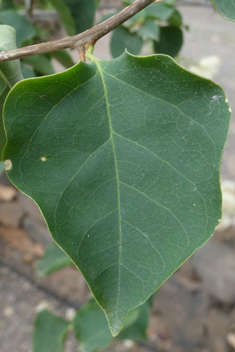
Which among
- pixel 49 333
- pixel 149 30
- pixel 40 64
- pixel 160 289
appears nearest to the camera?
pixel 40 64

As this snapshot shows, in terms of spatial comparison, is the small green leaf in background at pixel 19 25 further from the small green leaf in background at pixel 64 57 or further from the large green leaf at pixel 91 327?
the large green leaf at pixel 91 327

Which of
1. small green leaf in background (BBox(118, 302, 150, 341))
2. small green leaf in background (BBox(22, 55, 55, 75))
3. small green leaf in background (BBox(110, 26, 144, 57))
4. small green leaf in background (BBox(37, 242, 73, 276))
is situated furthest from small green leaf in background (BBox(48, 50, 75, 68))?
small green leaf in background (BBox(118, 302, 150, 341))

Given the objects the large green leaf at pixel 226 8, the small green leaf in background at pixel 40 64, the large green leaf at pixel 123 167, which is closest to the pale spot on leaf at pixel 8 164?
the large green leaf at pixel 123 167

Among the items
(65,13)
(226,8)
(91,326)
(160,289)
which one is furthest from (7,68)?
(160,289)

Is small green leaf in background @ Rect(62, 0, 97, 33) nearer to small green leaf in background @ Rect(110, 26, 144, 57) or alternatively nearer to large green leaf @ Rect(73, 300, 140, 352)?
small green leaf in background @ Rect(110, 26, 144, 57)

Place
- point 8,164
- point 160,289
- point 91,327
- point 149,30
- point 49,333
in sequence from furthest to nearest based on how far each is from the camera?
point 160,289
point 49,333
point 91,327
point 149,30
point 8,164

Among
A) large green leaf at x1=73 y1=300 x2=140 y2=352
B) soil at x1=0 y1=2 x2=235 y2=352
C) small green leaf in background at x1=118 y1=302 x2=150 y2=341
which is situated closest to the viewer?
large green leaf at x1=73 y1=300 x2=140 y2=352

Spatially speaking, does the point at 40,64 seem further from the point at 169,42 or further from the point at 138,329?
the point at 138,329
